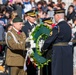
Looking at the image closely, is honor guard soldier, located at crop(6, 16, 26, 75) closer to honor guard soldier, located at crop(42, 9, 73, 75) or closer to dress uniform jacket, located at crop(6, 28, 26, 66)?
dress uniform jacket, located at crop(6, 28, 26, 66)

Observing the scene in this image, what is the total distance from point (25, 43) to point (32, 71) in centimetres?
116

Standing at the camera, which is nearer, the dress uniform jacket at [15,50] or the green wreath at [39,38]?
the dress uniform jacket at [15,50]

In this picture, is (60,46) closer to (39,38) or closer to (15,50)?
(39,38)

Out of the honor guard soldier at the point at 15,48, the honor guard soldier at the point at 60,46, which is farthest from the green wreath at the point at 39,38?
the honor guard soldier at the point at 15,48

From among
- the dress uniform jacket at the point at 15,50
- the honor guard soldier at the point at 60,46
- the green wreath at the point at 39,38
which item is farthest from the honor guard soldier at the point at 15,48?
the honor guard soldier at the point at 60,46

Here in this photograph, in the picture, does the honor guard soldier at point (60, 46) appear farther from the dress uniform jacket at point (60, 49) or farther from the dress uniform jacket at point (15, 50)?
the dress uniform jacket at point (15, 50)

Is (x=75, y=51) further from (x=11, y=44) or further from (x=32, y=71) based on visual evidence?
(x=11, y=44)

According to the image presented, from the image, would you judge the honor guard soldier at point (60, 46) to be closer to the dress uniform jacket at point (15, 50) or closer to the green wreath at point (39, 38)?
the green wreath at point (39, 38)

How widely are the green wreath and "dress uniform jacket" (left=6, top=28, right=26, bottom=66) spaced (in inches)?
11.3

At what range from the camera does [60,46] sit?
11.1 m

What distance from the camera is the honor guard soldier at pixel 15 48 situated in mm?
10750

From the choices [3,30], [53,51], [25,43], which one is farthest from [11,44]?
[3,30]

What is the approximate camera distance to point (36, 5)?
71.4 feet

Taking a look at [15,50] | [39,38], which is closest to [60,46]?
[39,38]
